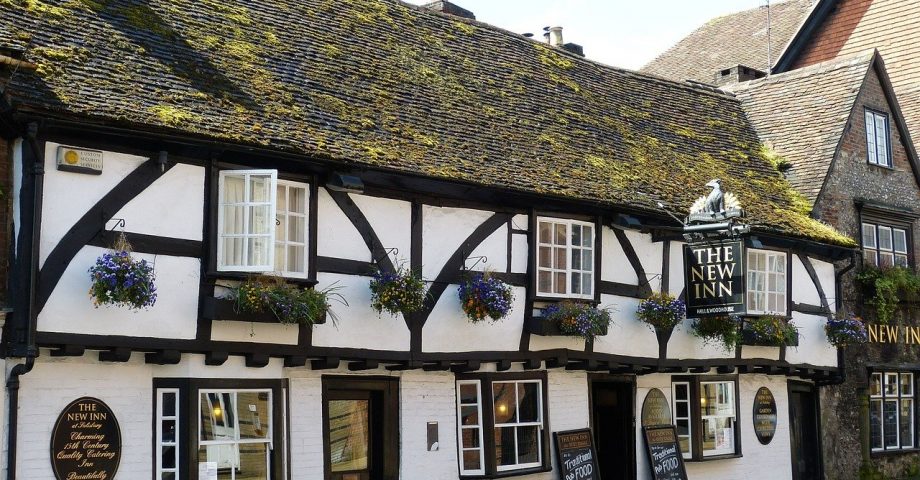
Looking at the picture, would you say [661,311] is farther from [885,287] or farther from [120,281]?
[120,281]

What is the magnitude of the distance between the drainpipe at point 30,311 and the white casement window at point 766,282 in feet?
38.3

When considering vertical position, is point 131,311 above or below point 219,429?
above

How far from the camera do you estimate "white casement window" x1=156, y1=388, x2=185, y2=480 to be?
42.5 ft

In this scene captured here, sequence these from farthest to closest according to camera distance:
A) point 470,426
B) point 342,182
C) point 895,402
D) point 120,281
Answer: point 895,402, point 470,426, point 342,182, point 120,281

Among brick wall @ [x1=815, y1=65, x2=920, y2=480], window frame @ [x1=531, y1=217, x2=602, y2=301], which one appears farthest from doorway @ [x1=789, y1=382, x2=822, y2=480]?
window frame @ [x1=531, y1=217, x2=602, y2=301]

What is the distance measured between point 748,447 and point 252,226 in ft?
34.4

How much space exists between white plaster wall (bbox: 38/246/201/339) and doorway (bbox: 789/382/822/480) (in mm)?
12264

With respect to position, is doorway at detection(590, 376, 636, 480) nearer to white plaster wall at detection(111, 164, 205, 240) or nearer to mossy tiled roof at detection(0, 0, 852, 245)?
mossy tiled roof at detection(0, 0, 852, 245)

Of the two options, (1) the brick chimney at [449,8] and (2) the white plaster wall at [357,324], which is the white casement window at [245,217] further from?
(1) the brick chimney at [449,8]

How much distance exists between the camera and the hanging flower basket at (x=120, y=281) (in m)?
12.0

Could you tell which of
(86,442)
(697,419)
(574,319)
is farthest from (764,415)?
(86,442)

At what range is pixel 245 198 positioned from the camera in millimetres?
13594

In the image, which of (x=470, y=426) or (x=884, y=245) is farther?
(x=884, y=245)

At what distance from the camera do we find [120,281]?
472 inches
